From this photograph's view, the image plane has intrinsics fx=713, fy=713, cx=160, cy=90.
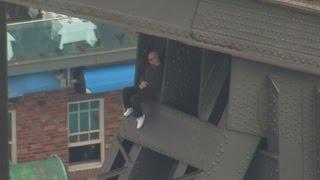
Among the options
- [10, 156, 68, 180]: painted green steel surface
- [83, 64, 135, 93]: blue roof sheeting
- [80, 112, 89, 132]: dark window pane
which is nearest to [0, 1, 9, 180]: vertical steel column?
[83, 64, 135, 93]: blue roof sheeting

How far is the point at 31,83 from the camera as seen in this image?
16516 mm

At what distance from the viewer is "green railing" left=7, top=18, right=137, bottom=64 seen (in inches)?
629

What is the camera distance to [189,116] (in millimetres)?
7188

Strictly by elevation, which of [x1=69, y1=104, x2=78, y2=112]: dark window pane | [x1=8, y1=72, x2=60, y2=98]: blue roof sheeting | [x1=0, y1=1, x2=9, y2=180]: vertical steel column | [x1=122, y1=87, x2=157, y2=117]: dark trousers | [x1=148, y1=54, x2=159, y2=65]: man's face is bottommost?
Answer: [x1=69, y1=104, x2=78, y2=112]: dark window pane

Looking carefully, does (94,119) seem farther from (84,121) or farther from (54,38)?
(54,38)

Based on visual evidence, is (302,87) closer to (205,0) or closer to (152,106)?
(205,0)

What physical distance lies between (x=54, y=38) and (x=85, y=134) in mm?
2842

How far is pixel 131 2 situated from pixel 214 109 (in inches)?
60.5

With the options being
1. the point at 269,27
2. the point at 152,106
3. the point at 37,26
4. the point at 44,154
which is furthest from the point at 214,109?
the point at 44,154

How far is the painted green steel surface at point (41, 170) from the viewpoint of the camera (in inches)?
661

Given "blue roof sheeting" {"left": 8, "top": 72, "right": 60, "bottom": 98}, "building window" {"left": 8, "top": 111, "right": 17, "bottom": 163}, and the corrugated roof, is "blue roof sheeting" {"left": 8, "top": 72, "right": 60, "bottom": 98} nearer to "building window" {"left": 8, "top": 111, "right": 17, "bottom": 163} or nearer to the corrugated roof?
"building window" {"left": 8, "top": 111, "right": 17, "bottom": 163}

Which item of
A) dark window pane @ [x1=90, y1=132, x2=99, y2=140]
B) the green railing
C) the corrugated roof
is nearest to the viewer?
the corrugated roof

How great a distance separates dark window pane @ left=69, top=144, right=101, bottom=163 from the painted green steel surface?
24.7 inches

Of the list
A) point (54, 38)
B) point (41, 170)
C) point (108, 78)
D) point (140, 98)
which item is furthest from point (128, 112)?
point (41, 170)
